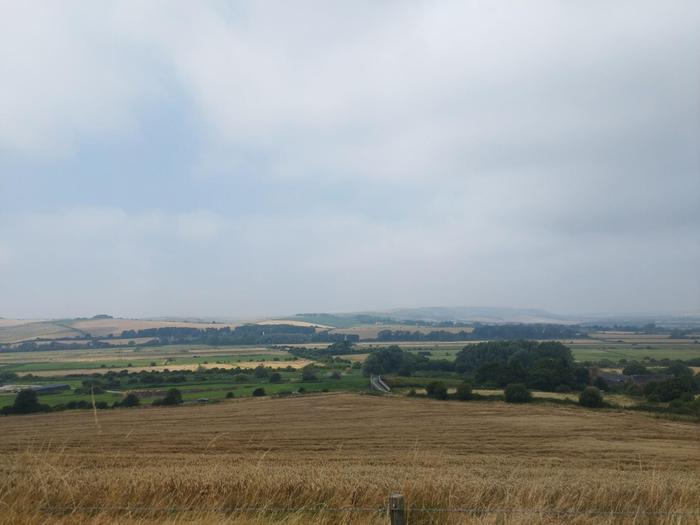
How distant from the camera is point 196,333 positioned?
149125mm

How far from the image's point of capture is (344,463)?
56.1ft

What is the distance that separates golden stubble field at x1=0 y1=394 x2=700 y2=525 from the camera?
6.47m

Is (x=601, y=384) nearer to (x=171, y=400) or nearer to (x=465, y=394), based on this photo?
(x=465, y=394)

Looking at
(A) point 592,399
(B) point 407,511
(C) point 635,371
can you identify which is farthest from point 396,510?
(C) point 635,371

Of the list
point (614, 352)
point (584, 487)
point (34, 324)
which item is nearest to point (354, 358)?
point (614, 352)

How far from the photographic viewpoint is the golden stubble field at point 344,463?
6469 mm

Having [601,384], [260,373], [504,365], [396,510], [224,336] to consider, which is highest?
[396,510]

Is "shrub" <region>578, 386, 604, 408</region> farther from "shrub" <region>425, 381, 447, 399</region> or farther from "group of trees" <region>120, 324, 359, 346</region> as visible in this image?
"group of trees" <region>120, 324, 359, 346</region>

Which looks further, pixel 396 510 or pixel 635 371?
pixel 635 371

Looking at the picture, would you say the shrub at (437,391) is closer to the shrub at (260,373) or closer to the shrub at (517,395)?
the shrub at (517,395)

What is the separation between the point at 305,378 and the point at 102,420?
27.4 meters

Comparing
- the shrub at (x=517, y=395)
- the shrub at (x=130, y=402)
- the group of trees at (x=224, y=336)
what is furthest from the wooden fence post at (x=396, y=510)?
the group of trees at (x=224, y=336)

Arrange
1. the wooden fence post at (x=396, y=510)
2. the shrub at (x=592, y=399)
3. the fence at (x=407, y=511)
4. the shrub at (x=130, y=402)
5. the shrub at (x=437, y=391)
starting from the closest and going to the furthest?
the wooden fence post at (x=396, y=510) → the fence at (x=407, y=511) → the shrub at (x=592, y=399) → the shrub at (x=130, y=402) → the shrub at (x=437, y=391)

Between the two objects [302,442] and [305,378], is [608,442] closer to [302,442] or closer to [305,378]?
[302,442]
